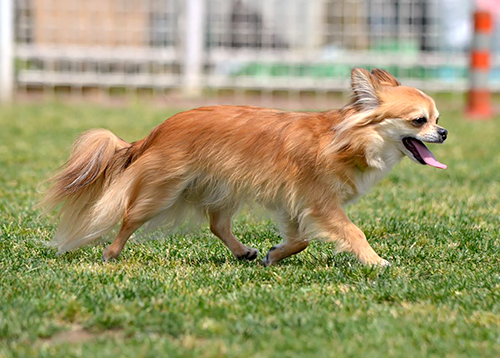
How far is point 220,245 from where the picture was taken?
18.8 ft

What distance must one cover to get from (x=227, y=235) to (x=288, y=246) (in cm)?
49

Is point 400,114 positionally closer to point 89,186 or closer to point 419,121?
point 419,121

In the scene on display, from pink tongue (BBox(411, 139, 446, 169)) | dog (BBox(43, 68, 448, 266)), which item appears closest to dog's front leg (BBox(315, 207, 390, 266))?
dog (BBox(43, 68, 448, 266))

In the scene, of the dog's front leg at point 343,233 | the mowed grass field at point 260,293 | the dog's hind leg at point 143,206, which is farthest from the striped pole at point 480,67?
the dog's hind leg at point 143,206

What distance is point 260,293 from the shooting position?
430 centimetres

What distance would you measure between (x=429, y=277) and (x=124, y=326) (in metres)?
1.83

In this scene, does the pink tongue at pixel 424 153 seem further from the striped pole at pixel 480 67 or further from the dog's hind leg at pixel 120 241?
the striped pole at pixel 480 67

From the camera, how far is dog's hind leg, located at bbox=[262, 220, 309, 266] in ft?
17.0

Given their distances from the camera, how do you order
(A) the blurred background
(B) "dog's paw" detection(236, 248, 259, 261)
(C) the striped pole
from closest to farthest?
1. (B) "dog's paw" detection(236, 248, 259, 261)
2. (C) the striped pole
3. (A) the blurred background

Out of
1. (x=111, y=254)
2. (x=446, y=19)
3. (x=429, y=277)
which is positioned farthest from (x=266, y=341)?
(x=446, y=19)

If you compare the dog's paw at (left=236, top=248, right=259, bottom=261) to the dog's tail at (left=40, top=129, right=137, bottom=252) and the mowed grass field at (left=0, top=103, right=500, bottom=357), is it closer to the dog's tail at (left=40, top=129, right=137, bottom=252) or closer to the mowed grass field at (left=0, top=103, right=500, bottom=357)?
the mowed grass field at (left=0, top=103, right=500, bottom=357)

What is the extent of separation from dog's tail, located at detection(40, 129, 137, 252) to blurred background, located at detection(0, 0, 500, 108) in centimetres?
1130

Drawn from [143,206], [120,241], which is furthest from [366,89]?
[120,241]

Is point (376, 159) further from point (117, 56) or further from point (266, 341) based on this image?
point (117, 56)
